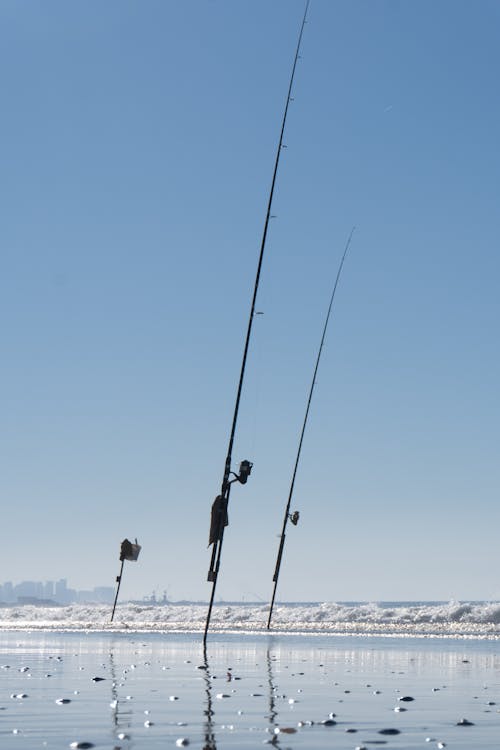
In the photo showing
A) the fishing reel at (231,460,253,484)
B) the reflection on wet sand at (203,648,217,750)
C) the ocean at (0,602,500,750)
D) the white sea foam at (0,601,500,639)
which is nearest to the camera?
the reflection on wet sand at (203,648,217,750)

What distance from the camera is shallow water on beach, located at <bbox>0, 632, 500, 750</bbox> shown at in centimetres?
905

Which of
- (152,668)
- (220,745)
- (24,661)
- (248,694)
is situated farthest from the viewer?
(24,661)

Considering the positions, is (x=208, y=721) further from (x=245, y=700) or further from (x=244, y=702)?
(x=245, y=700)

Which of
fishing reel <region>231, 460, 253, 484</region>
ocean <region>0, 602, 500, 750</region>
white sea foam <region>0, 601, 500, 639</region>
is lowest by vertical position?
white sea foam <region>0, 601, 500, 639</region>

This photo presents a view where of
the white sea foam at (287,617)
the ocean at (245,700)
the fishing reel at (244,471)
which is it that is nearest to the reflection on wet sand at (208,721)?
the ocean at (245,700)

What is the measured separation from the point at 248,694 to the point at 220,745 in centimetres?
466

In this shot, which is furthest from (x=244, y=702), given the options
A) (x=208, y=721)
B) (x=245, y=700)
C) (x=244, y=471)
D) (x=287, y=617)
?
(x=287, y=617)

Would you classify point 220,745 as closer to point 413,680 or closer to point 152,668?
point 413,680

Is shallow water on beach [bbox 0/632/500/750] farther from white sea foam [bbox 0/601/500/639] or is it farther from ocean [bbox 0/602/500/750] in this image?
white sea foam [bbox 0/601/500/639]

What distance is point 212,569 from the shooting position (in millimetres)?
22312

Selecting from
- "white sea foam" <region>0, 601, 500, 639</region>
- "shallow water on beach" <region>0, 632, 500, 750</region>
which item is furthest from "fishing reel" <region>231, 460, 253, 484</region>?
"white sea foam" <region>0, 601, 500, 639</region>

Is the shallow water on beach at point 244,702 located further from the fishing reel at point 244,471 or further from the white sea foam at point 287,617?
the white sea foam at point 287,617

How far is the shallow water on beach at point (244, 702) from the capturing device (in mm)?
9055

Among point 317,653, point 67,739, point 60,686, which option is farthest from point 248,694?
point 317,653
